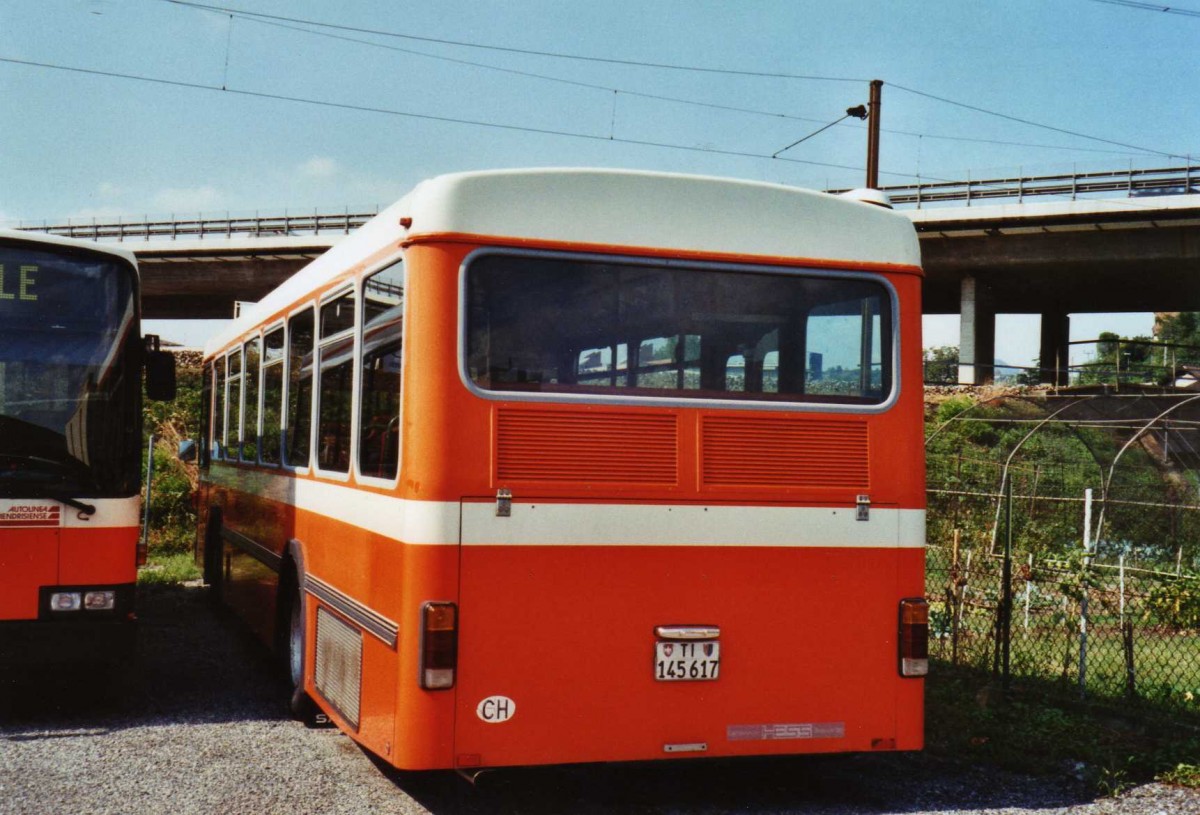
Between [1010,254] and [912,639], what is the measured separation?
32.8 metres

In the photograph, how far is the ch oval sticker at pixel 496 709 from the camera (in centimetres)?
541

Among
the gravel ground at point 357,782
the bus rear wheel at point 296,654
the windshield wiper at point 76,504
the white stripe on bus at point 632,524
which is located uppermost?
the white stripe on bus at point 632,524

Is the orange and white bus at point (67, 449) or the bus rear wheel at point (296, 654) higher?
the orange and white bus at point (67, 449)

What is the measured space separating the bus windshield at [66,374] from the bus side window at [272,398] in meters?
1.04

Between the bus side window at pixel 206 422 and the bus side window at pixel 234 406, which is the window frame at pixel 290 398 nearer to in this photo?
the bus side window at pixel 234 406

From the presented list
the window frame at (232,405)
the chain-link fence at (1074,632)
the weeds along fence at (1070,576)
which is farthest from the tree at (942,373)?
the window frame at (232,405)

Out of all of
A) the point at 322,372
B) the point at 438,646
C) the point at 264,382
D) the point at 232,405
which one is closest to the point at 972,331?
the point at 232,405

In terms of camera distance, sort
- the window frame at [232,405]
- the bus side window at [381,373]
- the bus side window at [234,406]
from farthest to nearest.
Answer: the bus side window at [234,406] < the window frame at [232,405] < the bus side window at [381,373]

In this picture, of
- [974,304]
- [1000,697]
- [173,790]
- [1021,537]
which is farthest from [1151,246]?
[173,790]

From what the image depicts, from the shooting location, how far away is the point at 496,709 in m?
5.43

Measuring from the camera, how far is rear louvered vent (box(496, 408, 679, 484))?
5520mm

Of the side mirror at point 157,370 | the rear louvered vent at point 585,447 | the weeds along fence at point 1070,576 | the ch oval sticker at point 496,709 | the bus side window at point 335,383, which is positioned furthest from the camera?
the weeds along fence at point 1070,576

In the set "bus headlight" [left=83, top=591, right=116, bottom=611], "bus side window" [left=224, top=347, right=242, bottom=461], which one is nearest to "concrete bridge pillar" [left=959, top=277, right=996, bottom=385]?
"bus side window" [left=224, top=347, right=242, bottom=461]

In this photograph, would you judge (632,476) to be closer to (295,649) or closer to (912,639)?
(912,639)
